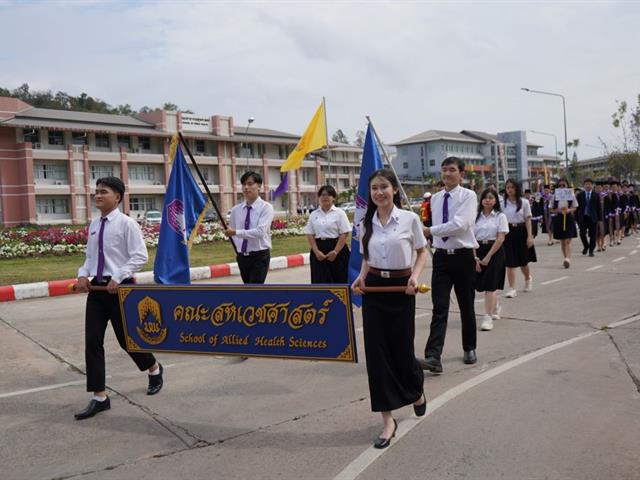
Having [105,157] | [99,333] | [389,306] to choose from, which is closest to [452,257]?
[389,306]

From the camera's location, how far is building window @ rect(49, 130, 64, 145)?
182 feet

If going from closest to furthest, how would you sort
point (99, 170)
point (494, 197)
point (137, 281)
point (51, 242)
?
point (494, 197) → point (137, 281) → point (51, 242) → point (99, 170)

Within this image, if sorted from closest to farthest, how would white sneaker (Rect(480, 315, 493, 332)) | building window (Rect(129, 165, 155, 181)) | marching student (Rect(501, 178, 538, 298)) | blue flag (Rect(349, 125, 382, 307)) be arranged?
blue flag (Rect(349, 125, 382, 307)) → white sneaker (Rect(480, 315, 493, 332)) → marching student (Rect(501, 178, 538, 298)) → building window (Rect(129, 165, 155, 181))

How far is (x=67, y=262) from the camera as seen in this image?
1661cm

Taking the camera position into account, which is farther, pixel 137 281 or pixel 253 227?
pixel 137 281

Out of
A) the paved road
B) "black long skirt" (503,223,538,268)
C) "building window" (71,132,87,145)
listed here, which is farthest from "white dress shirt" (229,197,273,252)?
"building window" (71,132,87,145)

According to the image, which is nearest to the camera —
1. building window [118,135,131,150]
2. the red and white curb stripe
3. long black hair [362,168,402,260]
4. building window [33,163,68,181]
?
long black hair [362,168,402,260]

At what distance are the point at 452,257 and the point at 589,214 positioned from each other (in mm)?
11340

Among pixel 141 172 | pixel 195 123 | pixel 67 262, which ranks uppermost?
pixel 195 123

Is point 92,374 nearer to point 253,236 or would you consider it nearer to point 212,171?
point 253,236

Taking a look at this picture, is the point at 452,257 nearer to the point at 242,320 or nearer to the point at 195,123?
the point at 242,320

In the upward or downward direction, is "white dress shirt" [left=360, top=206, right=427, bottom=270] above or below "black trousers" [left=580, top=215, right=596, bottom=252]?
above

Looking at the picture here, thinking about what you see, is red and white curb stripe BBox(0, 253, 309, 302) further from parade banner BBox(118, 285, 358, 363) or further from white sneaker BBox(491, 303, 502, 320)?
white sneaker BBox(491, 303, 502, 320)

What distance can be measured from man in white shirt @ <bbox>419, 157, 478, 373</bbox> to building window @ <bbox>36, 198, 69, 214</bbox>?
54616 mm
